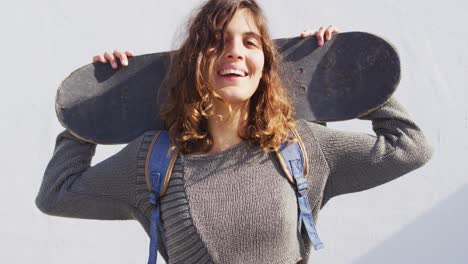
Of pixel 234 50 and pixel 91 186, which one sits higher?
pixel 234 50

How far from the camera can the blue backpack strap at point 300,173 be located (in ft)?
4.84

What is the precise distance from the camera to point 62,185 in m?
1.57

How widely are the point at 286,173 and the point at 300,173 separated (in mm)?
31

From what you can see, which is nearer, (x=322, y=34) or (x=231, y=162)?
(x=231, y=162)

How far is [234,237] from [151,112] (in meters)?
0.45

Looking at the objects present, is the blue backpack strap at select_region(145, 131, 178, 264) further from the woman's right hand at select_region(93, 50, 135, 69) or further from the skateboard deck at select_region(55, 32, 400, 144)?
the woman's right hand at select_region(93, 50, 135, 69)

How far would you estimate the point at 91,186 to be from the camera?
60.6 inches

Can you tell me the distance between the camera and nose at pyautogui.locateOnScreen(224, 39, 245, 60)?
4.77ft

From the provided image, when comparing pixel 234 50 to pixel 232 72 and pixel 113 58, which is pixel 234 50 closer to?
pixel 232 72

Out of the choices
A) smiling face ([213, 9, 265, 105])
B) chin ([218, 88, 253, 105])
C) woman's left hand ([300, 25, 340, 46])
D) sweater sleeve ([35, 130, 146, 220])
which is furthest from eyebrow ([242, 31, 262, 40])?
sweater sleeve ([35, 130, 146, 220])

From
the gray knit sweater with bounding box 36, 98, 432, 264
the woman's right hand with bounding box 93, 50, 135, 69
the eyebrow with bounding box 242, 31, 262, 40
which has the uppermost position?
the eyebrow with bounding box 242, 31, 262, 40

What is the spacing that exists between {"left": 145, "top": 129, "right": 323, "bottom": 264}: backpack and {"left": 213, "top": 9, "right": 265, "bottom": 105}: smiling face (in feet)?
0.53

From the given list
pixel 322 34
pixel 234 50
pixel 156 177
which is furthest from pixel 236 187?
pixel 322 34

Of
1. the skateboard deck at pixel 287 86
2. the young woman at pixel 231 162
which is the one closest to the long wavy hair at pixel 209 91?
the young woman at pixel 231 162
